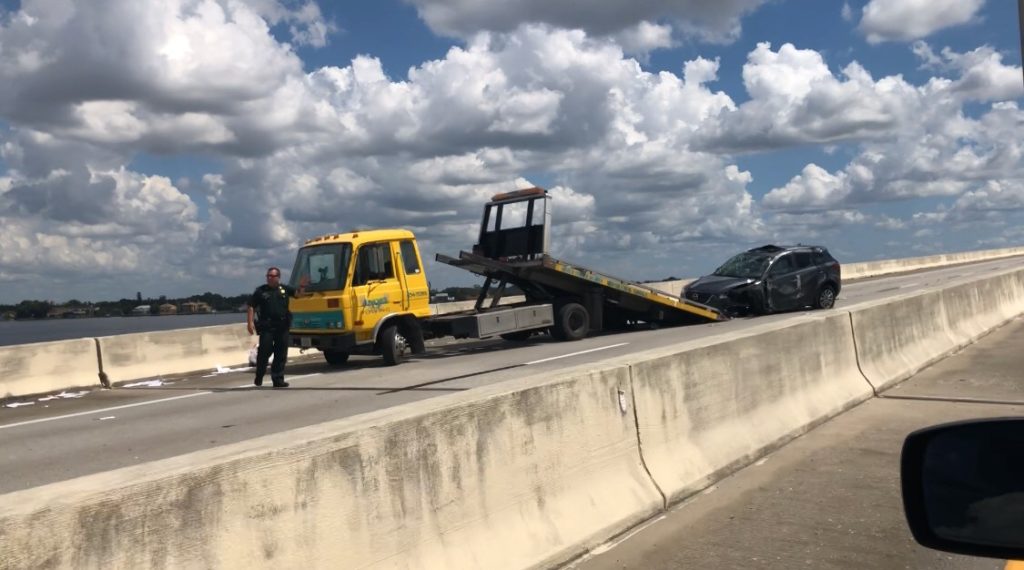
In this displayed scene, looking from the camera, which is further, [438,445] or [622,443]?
[622,443]

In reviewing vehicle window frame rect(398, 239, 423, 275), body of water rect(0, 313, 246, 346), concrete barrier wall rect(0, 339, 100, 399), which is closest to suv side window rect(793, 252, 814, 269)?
vehicle window frame rect(398, 239, 423, 275)

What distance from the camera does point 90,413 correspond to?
12.5 metres

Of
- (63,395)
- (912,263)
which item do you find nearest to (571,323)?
(63,395)

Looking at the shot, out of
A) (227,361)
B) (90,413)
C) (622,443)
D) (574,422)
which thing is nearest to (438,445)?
(574,422)

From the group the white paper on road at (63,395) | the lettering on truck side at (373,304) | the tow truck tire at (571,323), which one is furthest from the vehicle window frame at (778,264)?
the white paper on road at (63,395)

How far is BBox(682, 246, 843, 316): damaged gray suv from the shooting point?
2233 centimetres

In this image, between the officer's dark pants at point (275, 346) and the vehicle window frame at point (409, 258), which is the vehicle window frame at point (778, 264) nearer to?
the vehicle window frame at point (409, 258)

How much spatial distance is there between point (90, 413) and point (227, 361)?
607 cm

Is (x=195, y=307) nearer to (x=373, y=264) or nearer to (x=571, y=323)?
(x=373, y=264)

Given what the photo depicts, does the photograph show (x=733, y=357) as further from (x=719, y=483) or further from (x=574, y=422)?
(x=574, y=422)

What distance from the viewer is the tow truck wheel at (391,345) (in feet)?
53.6

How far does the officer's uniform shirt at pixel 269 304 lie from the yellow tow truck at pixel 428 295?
6.58 ft

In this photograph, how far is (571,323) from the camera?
1972cm

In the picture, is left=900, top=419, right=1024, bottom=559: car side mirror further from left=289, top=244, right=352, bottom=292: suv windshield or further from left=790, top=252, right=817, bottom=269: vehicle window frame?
left=790, top=252, right=817, bottom=269: vehicle window frame
